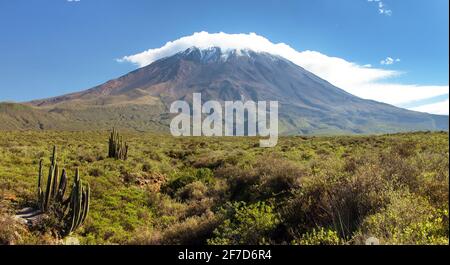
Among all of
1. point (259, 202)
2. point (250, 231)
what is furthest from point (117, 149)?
point (250, 231)

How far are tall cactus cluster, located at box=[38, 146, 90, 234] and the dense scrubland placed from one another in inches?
17.7

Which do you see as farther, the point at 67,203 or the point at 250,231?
the point at 67,203

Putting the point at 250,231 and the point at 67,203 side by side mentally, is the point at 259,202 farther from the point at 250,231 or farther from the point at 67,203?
the point at 67,203

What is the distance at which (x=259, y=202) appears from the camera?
11.3 metres

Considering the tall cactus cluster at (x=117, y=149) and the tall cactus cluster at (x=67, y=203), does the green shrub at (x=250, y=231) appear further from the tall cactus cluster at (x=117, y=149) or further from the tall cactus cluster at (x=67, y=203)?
the tall cactus cluster at (x=117, y=149)

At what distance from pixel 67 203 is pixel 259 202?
7.76 metres

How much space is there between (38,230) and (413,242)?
451 inches

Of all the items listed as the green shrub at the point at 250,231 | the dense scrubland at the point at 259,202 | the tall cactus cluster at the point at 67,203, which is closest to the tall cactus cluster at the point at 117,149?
the dense scrubland at the point at 259,202

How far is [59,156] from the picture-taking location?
2675 cm

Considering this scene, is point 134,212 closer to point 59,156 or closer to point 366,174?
point 366,174

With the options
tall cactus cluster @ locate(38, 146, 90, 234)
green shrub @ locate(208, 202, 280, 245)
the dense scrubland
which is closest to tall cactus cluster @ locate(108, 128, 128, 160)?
the dense scrubland

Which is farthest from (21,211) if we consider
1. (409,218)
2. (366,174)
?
(409,218)
